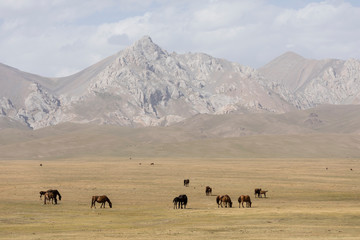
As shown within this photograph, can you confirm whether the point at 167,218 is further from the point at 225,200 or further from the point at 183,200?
the point at 225,200

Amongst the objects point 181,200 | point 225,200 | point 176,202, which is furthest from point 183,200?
point 225,200

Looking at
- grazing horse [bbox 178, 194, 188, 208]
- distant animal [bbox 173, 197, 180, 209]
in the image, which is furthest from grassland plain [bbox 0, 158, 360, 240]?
grazing horse [bbox 178, 194, 188, 208]

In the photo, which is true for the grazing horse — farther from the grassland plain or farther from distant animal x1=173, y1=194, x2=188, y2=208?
the grassland plain

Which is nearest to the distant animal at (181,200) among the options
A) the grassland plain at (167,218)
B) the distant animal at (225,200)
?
the grassland plain at (167,218)

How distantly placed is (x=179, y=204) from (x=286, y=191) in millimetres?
25379

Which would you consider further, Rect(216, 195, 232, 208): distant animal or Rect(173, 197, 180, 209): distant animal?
Rect(216, 195, 232, 208): distant animal

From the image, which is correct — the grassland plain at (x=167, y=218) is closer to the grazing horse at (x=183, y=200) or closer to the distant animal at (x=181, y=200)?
the distant animal at (x=181, y=200)

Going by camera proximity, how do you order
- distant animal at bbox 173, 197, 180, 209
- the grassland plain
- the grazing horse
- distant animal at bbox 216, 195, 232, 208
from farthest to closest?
distant animal at bbox 216, 195, 232, 208 < distant animal at bbox 173, 197, 180, 209 < the grazing horse < the grassland plain

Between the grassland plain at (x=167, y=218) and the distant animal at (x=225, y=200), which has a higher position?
the distant animal at (x=225, y=200)

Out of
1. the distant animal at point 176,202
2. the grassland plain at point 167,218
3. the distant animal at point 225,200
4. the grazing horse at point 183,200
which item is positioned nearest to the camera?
the grassland plain at point 167,218

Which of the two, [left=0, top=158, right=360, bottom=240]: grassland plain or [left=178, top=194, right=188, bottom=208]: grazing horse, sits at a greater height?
[left=178, top=194, right=188, bottom=208]: grazing horse

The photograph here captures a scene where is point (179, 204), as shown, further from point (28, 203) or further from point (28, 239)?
point (28, 239)

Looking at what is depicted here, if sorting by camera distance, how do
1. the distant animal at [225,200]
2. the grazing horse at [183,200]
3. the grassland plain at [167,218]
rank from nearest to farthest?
the grassland plain at [167,218], the grazing horse at [183,200], the distant animal at [225,200]

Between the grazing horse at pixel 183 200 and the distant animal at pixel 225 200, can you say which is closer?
the grazing horse at pixel 183 200
